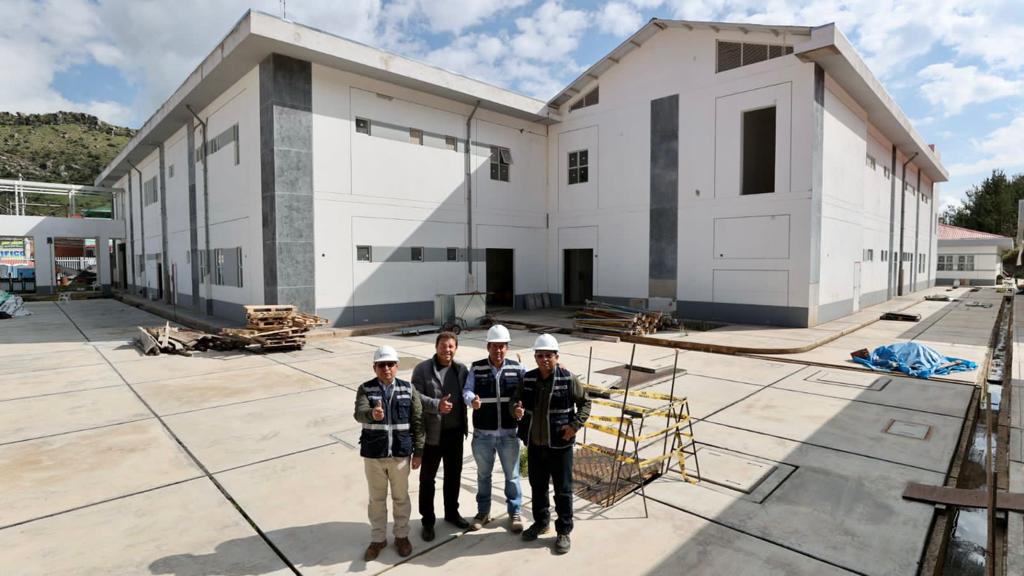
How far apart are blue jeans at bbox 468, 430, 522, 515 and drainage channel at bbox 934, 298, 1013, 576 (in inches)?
122

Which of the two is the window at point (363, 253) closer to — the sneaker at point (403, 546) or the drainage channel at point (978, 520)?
the sneaker at point (403, 546)

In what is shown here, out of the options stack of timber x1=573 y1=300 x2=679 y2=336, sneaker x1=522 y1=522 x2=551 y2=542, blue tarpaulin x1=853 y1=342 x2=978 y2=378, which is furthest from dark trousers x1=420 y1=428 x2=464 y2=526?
stack of timber x1=573 y1=300 x2=679 y2=336

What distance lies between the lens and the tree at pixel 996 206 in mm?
57938

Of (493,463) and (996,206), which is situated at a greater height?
(996,206)

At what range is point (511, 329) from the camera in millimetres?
18078

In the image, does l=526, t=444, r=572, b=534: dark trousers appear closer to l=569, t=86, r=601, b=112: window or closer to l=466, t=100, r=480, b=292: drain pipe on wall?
l=466, t=100, r=480, b=292: drain pipe on wall

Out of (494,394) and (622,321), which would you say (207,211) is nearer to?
(622,321)

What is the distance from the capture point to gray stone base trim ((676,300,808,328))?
55.2 feet

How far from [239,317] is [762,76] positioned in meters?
19.4

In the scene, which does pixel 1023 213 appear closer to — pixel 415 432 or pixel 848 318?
pixel 848 318

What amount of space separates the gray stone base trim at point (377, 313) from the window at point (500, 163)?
20.7ft

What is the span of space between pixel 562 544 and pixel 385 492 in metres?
1.50

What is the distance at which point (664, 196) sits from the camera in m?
19.7

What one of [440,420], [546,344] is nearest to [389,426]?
[440,420]
